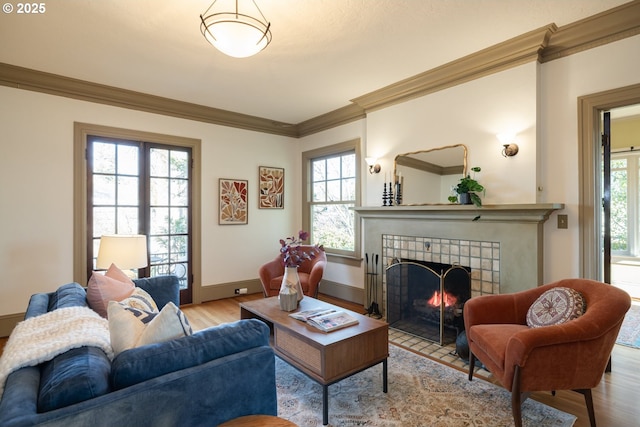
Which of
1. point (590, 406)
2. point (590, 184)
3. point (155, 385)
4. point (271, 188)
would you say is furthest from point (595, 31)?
point (271, 188)

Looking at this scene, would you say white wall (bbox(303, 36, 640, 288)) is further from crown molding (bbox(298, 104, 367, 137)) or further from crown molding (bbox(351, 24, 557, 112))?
crown molding (bbox(298, 104, 367, 137))

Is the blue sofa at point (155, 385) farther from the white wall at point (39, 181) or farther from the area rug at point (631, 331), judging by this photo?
the area rug at point (631, 331)

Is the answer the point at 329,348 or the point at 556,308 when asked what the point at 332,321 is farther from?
the point at 556,308

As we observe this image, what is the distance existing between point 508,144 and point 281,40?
2.24 meters

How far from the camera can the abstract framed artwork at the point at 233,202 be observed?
4812 mm

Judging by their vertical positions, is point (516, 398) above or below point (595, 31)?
below

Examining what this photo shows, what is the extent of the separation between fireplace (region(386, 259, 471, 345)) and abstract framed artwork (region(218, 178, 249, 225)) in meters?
2.47

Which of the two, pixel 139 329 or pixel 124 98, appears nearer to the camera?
pixel 139 329

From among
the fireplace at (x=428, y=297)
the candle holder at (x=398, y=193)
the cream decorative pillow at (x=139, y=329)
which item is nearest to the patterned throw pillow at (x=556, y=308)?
the fireplace at (x=428, y=297)

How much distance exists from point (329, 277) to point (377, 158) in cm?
201

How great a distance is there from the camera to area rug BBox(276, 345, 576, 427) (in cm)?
200

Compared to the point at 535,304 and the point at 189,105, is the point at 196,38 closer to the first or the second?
the point at 189,105

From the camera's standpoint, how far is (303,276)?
416cm

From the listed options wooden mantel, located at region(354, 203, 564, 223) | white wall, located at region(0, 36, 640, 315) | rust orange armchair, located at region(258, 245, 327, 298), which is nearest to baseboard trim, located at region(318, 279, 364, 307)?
white wall, located at region(0, 36, 640, 315)
